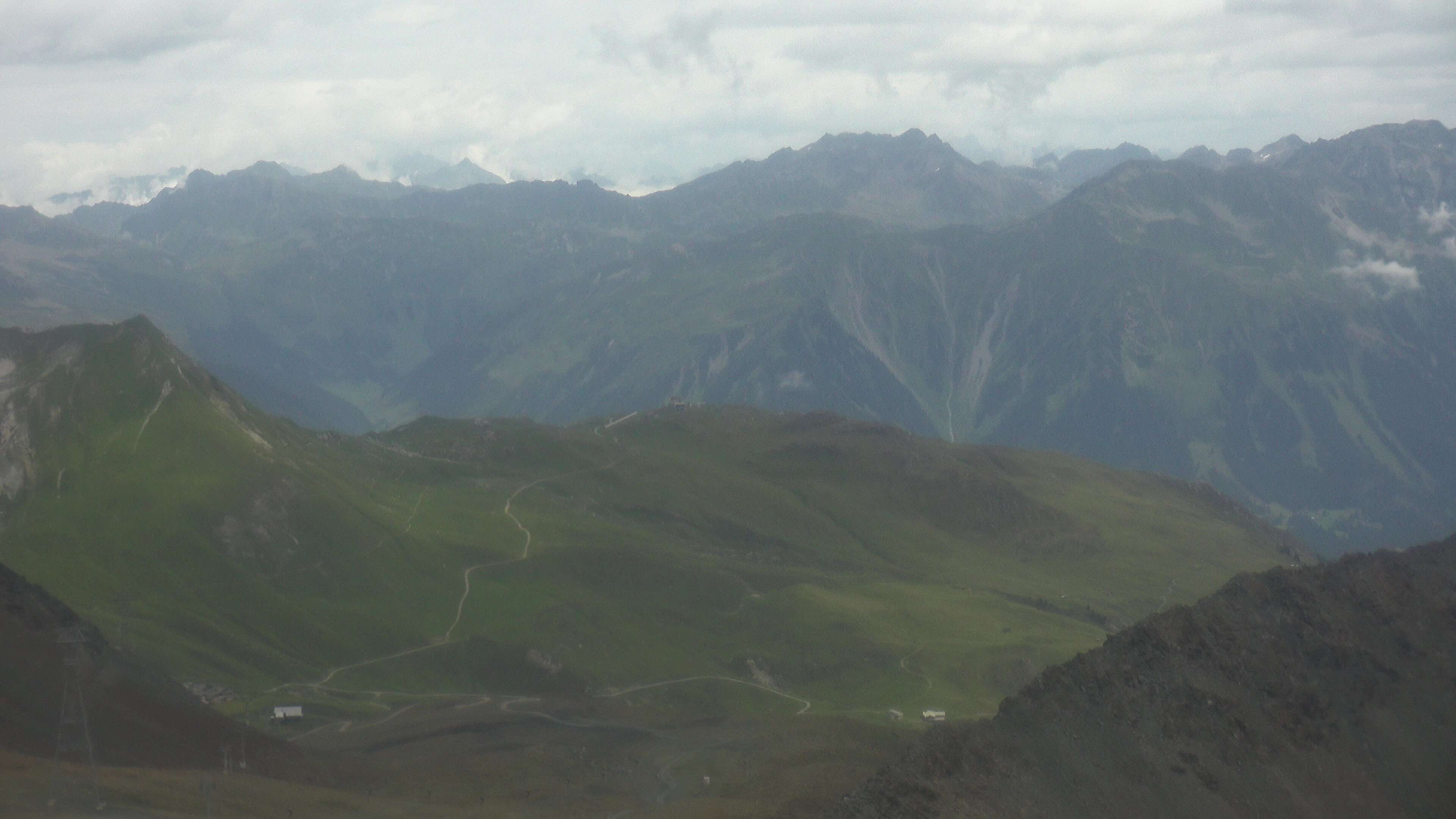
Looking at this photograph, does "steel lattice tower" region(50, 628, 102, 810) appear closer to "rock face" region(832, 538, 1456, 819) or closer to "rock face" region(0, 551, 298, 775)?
"rock face" region(0, 551, 298, 775)

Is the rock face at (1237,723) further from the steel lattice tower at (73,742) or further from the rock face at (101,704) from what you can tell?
the rock face at (101,704)

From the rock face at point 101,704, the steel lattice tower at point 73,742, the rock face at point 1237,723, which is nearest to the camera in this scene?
the steel lattice tower at point 73,742

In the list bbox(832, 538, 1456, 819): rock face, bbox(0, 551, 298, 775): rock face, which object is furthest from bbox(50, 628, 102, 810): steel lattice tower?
bbox(832, 538, 1456, 819): rock face

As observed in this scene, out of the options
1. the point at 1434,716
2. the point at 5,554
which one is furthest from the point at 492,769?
the point at 5,554

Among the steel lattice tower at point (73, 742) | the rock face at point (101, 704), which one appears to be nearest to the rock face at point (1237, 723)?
the steel lattice tower at point (73, 742)

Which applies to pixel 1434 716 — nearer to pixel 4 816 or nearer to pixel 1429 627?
pixel 1429 627
